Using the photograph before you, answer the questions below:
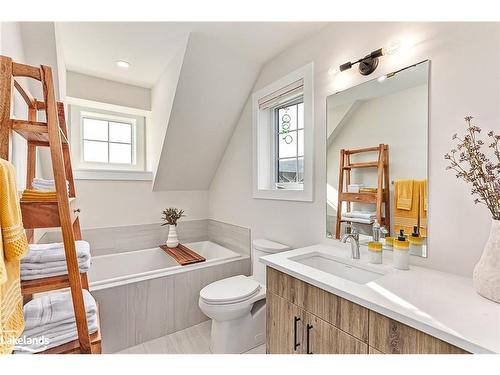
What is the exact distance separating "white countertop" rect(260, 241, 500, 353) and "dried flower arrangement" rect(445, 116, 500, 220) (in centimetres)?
33

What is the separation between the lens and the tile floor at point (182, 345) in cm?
181

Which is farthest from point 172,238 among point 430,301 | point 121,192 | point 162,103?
point 430,301

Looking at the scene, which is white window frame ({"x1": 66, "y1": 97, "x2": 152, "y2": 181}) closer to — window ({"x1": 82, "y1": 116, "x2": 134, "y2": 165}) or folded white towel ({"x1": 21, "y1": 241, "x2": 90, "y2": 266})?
window ({"x1": 82, "y1": 116, "x2": 134, "y2": 165})

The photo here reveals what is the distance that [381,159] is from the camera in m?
1.42

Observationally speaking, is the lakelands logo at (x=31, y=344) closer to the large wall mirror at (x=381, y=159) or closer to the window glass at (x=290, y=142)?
the large wall mirror at (x=381, y=159)

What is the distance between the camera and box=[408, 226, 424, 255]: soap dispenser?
4.03ft

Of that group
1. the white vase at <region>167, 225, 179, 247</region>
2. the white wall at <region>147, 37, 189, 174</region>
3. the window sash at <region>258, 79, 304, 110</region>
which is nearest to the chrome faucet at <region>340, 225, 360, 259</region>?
the window sash at <region>258, 79, 304, 110</region>

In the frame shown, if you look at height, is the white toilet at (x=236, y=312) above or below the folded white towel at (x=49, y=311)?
below

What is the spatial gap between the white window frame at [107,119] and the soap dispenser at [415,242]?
268cm

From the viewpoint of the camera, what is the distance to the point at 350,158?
1.58 meters

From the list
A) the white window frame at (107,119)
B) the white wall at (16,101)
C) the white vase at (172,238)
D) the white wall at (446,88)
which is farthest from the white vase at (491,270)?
the white window frame at (107,119)

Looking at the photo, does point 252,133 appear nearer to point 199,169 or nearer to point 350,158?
point 199,169

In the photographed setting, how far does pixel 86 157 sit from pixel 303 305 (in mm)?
2729
